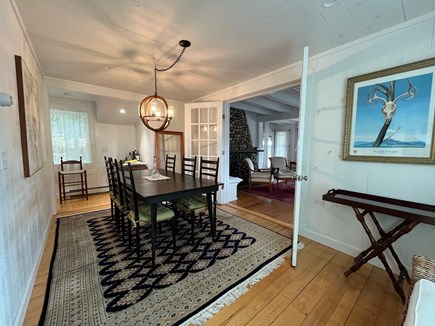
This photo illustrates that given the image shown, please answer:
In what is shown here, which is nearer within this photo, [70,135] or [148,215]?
[148,215]

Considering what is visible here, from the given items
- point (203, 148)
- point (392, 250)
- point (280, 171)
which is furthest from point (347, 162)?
point (280, 171)

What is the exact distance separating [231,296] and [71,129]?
511 cm

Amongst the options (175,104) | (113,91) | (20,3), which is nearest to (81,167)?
(113,91)

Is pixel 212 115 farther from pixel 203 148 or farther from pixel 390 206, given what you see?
pixel 390 206

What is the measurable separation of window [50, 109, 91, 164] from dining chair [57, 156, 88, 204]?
0.73 ft

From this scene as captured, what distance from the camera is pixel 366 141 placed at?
76.0 inches

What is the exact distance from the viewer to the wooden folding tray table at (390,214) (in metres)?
1.43

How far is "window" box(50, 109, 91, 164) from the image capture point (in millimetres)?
4328

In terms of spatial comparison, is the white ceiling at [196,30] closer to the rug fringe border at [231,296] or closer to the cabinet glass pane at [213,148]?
the cabinet glass pane at [213,148]

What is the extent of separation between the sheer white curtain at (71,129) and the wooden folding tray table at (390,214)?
535 cm

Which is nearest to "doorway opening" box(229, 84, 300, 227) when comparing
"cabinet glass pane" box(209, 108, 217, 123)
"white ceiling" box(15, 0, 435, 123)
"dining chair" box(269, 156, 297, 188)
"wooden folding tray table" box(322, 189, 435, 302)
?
"dining chair" box(269, 156, 297, 188)

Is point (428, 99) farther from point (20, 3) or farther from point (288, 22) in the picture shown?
point (20, 3)

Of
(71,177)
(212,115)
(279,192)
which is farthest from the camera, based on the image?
(279,192)

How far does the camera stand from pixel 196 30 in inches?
72.1
